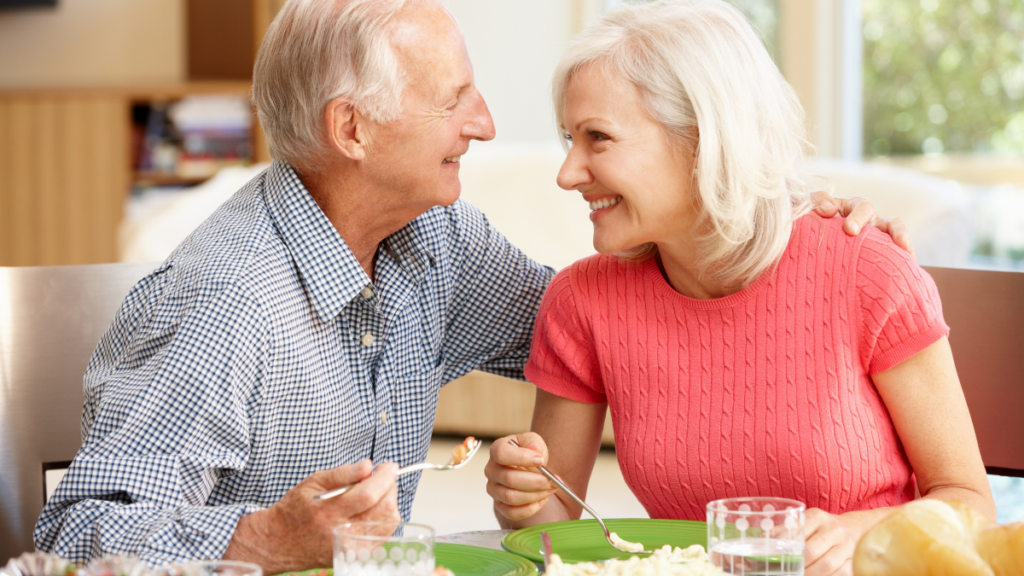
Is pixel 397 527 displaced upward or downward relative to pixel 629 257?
downward

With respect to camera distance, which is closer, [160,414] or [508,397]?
[160,414]

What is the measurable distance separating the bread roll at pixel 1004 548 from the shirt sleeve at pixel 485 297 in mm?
985

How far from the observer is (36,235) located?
18.4 ft

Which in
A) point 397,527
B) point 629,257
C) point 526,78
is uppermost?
point 526,78

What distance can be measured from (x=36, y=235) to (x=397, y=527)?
5.42m

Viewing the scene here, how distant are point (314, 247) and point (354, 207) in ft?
0.46

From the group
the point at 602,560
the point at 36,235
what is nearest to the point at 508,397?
the point at 602,560

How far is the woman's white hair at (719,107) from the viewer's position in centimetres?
124

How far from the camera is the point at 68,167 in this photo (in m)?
5.52

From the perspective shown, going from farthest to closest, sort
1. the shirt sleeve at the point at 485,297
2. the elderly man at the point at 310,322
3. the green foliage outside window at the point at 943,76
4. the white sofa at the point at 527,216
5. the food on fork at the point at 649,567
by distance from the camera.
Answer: the green foliage outside window at the point at 943,76 → the white sofa at the point at 527,216 → the shirt sleeve at the point at 485,297 → the elderly man at the point at 310,322 → the food on fork at the point at 649,567

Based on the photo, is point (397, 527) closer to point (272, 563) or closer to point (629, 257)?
point (272, 563)

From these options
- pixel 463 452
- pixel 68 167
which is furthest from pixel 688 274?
pixel 68 167

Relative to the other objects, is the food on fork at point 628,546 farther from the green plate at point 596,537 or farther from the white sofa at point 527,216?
the white sofa at point 527,216

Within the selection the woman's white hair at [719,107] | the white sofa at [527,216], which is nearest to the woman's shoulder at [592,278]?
the woman's white hair at [719,107]
